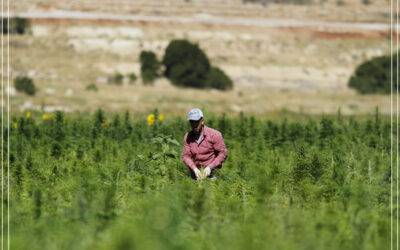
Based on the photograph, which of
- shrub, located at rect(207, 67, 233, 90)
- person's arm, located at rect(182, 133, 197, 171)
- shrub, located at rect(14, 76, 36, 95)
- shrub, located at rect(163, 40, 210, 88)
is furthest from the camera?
shrub, located at rect(207, 67, 233, 90)

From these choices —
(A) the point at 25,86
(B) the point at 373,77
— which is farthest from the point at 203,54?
(A) the point at 25,86

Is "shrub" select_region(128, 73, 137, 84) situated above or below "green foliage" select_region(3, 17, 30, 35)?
below

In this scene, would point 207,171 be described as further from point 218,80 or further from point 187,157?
point 218,80

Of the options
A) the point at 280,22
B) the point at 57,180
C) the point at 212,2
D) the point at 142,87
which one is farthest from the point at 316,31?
the point at 57,180

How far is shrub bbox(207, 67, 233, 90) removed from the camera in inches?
2965

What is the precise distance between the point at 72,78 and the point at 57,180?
217 feet

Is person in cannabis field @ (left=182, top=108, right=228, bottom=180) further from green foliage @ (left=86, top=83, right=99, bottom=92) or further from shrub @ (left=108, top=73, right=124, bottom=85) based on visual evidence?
shrub @ (left=108, top=73, right=124, bottom=85)

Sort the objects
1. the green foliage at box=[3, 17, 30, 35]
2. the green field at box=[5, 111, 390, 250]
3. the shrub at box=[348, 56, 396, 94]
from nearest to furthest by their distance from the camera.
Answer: the green field at box=[5, 111, 390, 250] < the shrub at box=[348, 56, 396, 94] < the green foliage at box=[3, 17, 30, 35]

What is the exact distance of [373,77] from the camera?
80.0 m

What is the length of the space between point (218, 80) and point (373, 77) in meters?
17.5

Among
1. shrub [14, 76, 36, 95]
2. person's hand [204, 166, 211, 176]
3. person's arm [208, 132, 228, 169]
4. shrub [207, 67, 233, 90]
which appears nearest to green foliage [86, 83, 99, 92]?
shrub [14, 76, 36, 95]

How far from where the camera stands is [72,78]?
75.4 metres

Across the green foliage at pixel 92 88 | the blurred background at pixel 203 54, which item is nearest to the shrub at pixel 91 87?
the green foliage at pixel 92 88

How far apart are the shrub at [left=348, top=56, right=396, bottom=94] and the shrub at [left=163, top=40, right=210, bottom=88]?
56.4 feet
